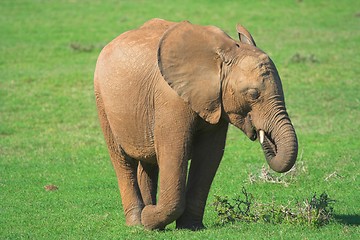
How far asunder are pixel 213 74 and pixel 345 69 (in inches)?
557

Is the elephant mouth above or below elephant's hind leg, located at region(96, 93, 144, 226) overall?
above

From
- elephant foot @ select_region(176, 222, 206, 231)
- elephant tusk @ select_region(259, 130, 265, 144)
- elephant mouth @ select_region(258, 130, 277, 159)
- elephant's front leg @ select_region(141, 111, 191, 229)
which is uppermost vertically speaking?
elephant tusk @ select_region(259, 130, 265, 144)

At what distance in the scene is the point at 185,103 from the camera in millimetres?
9977

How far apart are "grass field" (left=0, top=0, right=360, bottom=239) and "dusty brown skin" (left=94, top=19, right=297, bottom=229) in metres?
0.63

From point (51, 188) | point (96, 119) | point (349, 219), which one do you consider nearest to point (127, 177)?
point (349, 219)

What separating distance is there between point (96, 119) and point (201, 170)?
9616 mm

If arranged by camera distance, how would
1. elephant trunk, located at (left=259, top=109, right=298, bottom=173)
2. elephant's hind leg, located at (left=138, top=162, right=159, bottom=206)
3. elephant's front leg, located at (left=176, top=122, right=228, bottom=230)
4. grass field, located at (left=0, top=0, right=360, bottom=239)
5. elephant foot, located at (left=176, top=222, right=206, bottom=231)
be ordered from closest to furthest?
1. elephant trunk, located at (left=259, top=109, right=298, bottom=173)
2. elephant's front leg, located at (left=176, top=122, right=228, bottom=230)
3. elephant foot, located at (left=176, top=222, right=206, bottom=231)
4. elephant's hind leg, located at (left=138, top=162, right=159, bottom=206)
5. grass field, located at (left=0, top=0, right=360, bottom=239)

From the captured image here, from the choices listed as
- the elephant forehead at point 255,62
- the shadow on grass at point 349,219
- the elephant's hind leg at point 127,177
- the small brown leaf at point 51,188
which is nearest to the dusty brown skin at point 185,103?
the elephant forehead at point 255,62

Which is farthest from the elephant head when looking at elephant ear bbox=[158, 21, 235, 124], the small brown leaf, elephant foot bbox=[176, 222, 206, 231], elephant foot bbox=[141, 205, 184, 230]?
the small brown leaf

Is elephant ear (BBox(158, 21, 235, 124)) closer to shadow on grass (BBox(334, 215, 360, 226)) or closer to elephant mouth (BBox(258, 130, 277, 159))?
elephant mouth (BBox(258, 130, 277, 159))

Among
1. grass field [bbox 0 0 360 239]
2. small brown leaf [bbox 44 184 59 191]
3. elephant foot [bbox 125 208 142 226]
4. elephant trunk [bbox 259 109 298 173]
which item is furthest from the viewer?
small brown leaf [bbox 44 184 59 191]

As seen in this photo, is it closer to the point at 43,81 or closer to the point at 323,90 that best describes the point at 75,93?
the point at 43,81

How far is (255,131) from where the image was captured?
9938 mm

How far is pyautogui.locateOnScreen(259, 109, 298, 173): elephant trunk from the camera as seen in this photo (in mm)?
9453
